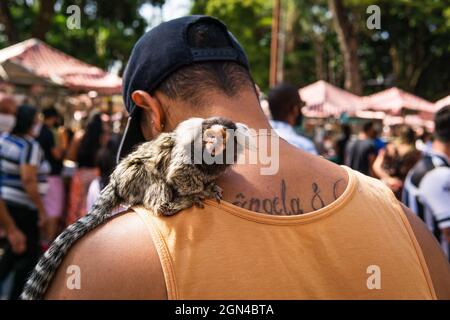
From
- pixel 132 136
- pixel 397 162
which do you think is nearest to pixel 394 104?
pixel 397 162

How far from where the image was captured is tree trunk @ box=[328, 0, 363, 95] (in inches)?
624

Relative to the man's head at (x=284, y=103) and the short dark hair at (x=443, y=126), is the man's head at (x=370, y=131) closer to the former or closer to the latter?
the man's head at (x=284, y=103)

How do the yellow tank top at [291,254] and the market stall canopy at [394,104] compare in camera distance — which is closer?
the yellow tank top at [291,254]

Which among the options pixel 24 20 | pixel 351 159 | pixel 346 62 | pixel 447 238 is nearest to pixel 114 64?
pixel 24 20

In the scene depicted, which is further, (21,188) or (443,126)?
(21,188)

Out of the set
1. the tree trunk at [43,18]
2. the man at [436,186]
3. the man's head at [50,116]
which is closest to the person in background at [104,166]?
the man's head at [50,116]

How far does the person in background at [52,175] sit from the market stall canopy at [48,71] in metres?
2.17

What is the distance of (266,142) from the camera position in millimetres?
1253

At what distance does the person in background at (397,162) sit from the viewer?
536cm

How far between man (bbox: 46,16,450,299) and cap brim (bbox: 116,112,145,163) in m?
0.03

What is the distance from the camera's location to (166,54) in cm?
128

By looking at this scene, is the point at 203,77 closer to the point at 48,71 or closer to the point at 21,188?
the point at 21,188

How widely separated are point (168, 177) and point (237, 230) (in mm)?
226
